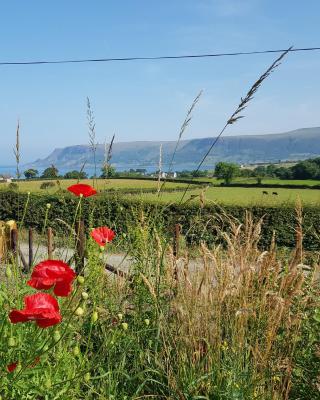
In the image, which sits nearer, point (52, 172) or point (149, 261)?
point (149, 261)

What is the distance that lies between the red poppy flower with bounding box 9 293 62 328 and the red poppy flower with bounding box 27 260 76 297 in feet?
0.45

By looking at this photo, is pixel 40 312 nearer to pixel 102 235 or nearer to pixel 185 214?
pixel 102 235

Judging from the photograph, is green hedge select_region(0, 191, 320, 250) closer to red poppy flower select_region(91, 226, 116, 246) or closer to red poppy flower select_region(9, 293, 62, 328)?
red poppy flower select_region(91, 226, 116, 246)

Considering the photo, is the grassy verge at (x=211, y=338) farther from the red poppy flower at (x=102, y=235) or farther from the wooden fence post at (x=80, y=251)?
the wooden fence post at (x=80, y=251)

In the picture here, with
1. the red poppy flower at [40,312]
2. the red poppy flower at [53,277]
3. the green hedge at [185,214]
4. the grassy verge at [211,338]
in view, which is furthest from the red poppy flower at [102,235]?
the green hedge at [185,214]

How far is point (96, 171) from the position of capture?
3805 millimetres

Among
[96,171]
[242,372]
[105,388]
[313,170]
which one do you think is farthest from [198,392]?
[313,170]

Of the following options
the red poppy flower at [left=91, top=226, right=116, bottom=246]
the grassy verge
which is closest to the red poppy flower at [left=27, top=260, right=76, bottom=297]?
the grassy verge

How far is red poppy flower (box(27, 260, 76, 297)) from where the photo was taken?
178cm

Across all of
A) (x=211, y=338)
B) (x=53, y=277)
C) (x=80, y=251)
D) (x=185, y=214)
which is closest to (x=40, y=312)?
(x=53, y=277)

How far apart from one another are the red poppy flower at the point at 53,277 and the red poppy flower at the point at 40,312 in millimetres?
136

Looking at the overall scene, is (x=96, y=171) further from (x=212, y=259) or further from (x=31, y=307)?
(x=31, y=307)

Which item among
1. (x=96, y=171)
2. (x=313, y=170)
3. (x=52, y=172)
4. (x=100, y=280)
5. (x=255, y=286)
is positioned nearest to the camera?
(x=255, y=286)

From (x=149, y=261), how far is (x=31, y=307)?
6.11 ft
